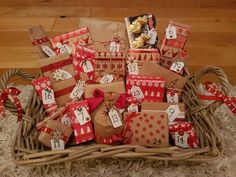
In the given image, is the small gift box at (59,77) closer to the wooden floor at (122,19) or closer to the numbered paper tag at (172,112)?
the numbered paper tag at (172,112)

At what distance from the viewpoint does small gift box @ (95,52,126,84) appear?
4.09 ft

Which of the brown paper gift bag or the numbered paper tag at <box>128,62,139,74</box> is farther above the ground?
the brown paper gift bag

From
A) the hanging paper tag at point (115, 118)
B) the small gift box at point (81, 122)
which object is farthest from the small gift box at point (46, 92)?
the hanging paper tag at point (115, 118)

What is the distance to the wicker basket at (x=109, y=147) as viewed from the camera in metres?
0.99

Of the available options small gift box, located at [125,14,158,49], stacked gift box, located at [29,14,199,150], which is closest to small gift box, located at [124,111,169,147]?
stacked gift box, located at [29,14,199,150]

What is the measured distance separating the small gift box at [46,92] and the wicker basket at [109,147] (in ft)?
0.12

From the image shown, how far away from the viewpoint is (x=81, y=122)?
3.60 feet

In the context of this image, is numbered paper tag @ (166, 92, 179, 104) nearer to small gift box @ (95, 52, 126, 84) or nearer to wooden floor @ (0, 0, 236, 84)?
small gift box @ (95, 52, 126, 84)

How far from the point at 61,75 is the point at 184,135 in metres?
0.48

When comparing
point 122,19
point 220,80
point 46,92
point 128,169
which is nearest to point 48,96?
point 46,92

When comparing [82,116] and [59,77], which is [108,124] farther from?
[59,77]

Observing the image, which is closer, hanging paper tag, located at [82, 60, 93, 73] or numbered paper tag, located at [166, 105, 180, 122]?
numbered paper tag, located at [166, 105, 180, 122]

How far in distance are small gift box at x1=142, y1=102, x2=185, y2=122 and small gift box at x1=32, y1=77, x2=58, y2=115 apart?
312 millimetres

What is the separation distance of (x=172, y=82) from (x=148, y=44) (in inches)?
7.5
